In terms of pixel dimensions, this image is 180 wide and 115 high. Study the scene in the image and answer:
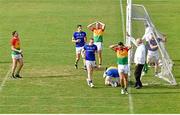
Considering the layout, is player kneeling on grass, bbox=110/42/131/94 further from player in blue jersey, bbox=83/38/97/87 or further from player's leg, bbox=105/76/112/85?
player in blue jersey, bbox=83/38/97/87

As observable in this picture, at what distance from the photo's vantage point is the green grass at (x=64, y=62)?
903 inches

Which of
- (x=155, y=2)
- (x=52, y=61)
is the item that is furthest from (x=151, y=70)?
(x=155, y=2)

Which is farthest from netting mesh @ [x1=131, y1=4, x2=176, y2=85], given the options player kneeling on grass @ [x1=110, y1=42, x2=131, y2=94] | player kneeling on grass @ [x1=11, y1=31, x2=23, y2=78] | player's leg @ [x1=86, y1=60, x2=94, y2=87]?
player kneeling on grass @ [x1=11, y1=31, x2=23, y2=78]

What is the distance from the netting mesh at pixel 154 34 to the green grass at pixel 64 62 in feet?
1.73

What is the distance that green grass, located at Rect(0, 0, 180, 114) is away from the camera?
22.9 metres

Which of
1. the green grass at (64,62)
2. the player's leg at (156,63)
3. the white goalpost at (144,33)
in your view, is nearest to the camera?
the green grass at (64,62)

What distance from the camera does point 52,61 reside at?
30953mm

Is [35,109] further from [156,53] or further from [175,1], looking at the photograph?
[175,1]

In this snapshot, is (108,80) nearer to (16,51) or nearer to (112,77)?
(112,77)

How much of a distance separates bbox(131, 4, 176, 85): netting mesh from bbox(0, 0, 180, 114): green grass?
1.73 feet

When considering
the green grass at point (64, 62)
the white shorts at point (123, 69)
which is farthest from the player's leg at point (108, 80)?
the white shorts at point (123, 69)

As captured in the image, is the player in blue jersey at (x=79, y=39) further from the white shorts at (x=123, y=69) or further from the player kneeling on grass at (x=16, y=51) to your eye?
the white shorts at (x=123, y=69)

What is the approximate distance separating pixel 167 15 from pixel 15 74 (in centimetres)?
2239

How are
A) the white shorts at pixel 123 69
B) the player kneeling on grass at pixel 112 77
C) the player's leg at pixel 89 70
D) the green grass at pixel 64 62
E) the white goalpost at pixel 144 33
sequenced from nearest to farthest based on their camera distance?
the green grass at pixel 64 62, the white shorts at pixel 123 69, the player's leg at pixel 89 70, the player kneeling on grass at pixel 112 77, the white goalpost at pixel 144 33
